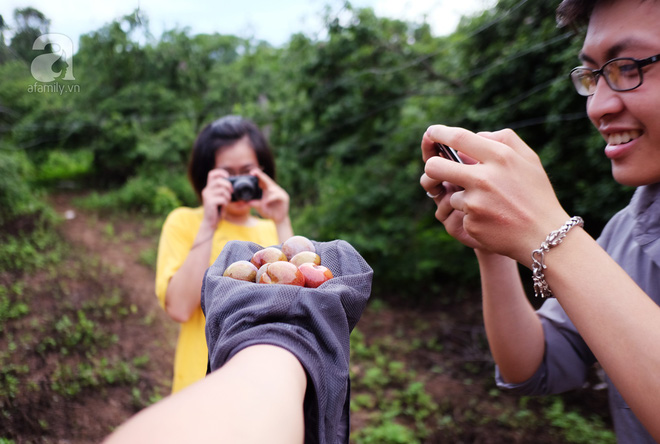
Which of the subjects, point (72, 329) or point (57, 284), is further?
point (57, 284)

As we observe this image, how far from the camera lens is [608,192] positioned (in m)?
3.63

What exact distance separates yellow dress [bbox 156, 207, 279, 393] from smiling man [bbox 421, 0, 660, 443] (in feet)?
3.99

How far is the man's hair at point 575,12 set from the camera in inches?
42.8

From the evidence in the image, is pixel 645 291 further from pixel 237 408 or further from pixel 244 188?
pixel 244 188

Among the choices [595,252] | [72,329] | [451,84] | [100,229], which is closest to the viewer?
[595,252]

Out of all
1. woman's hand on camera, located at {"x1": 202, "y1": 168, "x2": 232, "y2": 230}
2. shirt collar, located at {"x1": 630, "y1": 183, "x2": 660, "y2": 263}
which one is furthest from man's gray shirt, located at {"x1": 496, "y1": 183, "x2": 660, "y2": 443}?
woman's hand on camera, located at {"x1": 202, "y1": 168, "x2": 232, "y2": 230}

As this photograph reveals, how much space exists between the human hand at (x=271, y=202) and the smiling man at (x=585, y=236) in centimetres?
116

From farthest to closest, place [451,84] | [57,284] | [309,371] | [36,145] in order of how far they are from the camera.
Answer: [36,145]
[57,284]
[451,84]
[309,371]

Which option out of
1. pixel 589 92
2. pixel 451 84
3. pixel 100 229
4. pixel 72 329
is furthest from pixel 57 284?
pixel 589 92

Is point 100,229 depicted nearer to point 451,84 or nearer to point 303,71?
point 303,71

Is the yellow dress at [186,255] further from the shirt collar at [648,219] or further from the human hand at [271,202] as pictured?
the shirt collar at [648,219]

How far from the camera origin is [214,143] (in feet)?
7.42

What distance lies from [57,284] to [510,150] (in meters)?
6.90

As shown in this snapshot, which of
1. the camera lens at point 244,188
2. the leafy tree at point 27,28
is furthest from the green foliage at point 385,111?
the camera lens at point 244,188
